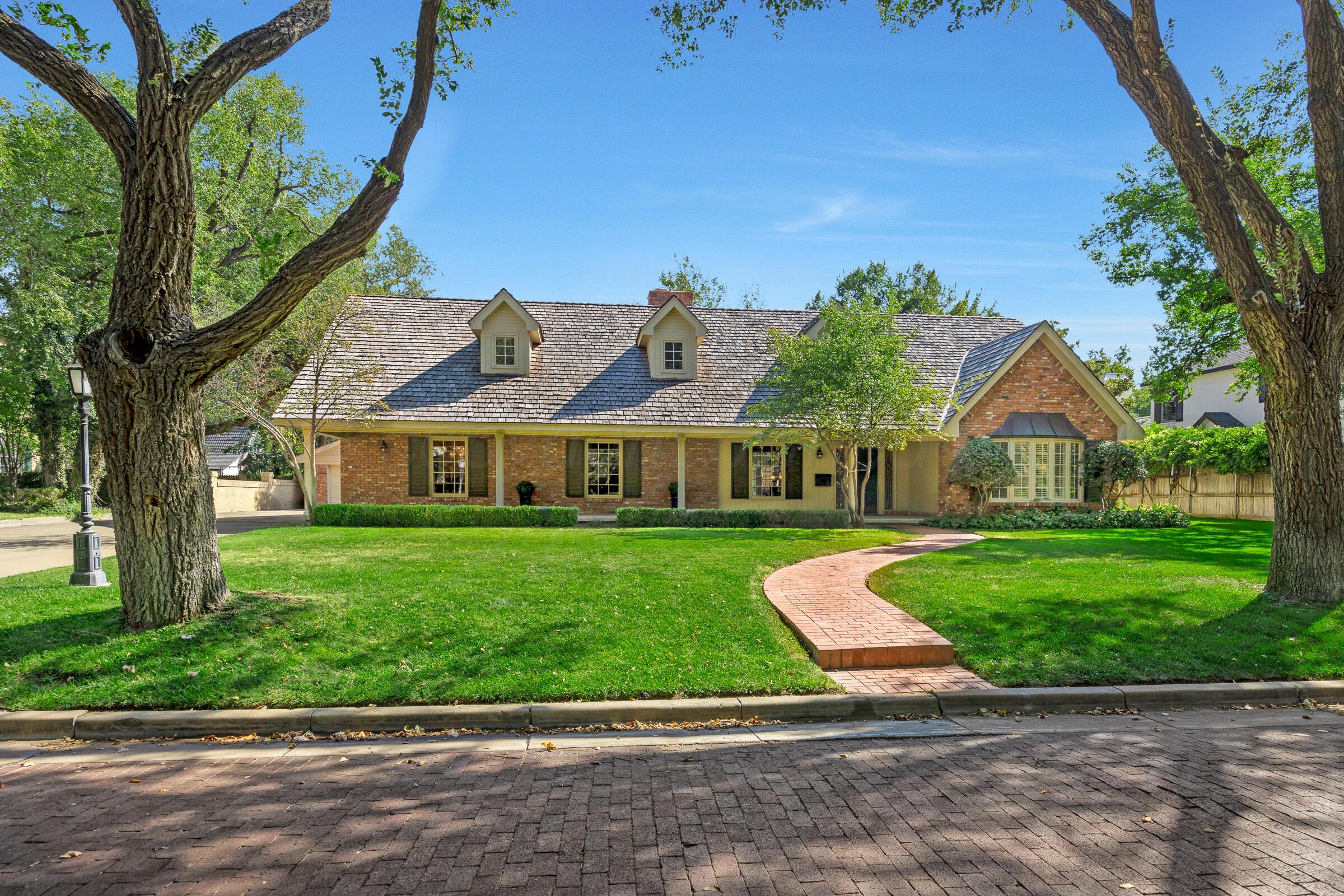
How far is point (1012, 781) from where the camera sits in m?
4.25

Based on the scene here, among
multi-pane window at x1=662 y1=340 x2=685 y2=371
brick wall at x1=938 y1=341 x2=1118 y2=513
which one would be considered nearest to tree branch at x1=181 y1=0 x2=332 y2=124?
multi-pane window at x1=662 y1=340 x2=685 y2=371

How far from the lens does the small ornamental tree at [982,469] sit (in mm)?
18344

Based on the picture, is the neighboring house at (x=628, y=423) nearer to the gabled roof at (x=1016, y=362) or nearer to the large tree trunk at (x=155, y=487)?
the gabled roof at (x=1016, y=362)

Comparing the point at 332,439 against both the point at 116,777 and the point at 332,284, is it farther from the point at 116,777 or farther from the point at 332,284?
the point at 116,777

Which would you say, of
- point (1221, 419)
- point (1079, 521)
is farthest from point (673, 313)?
point (1221, 419)

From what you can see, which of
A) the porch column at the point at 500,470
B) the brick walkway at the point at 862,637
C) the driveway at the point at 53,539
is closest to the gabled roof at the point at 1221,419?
the brick walkway at the point at 862,637

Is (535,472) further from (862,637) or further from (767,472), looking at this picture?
(862,637)

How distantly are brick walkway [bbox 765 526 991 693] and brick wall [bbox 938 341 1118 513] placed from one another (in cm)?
1118

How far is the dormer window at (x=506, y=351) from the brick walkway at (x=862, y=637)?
13.3 meters

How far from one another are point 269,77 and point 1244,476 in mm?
34755

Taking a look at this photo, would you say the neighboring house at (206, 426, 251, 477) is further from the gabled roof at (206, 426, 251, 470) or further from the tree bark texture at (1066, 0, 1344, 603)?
the tree bark texture at (1066, 0, 1344, 603)

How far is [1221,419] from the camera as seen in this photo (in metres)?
33.1

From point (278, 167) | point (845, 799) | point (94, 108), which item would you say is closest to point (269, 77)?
point (278, 167)

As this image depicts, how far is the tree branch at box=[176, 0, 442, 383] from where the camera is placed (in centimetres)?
662
